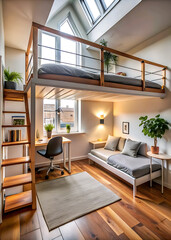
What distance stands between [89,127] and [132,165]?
1.91m

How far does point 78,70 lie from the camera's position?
1.95 m

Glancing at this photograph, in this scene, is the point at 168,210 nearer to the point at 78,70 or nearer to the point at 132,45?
the point at 78,70

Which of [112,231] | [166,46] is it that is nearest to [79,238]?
[112,231]

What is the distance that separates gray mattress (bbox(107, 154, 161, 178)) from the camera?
7.56 ft

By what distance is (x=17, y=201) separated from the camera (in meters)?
1.91

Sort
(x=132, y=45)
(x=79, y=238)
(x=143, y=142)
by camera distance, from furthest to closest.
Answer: (x=132, y=45) < (x=143, y=142) < (x=79, y=238)

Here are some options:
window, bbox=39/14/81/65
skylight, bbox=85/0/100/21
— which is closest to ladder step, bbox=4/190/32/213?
window, bbox=39/14/81/65

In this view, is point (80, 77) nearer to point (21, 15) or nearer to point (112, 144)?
point (21, 15)

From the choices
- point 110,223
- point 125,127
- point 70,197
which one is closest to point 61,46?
point 125,127

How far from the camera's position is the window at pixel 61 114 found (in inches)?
144

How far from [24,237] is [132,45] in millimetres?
4461

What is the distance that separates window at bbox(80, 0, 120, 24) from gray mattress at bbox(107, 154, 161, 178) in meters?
3.85

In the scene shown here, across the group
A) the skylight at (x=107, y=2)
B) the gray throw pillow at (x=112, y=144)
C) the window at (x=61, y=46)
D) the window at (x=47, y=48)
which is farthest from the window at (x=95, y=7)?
the gray throw pillow at (x=112, y=144)

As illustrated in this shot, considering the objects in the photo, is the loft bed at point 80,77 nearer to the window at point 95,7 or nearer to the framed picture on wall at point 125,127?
the framed picture on wall at point 125,127
